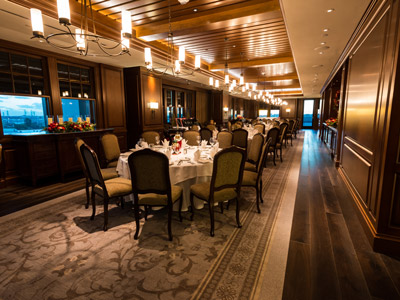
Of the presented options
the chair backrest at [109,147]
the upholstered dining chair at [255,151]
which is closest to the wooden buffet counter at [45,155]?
the chair backrest at [109,147]

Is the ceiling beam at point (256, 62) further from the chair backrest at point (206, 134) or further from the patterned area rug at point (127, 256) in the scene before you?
the patterned area rug at point (127, 256)

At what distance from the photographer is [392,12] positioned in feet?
7.39

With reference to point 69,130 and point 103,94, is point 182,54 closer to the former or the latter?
point 69,130

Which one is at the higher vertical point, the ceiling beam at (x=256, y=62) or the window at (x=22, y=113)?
the ceiling beam at (x=256, y=62)

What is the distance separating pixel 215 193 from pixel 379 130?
1928 mm

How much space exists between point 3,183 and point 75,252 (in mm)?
3383

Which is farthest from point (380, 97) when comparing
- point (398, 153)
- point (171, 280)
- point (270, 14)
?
point (171, 280)

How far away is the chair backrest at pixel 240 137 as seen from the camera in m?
5.37

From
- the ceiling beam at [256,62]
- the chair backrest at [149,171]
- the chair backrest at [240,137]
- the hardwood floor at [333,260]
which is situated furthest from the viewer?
the ceiling beam at [256,62]

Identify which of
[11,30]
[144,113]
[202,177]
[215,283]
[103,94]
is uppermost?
[11,30]

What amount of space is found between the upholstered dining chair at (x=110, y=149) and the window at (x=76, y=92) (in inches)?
80.2

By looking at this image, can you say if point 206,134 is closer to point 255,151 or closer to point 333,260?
point 255,151

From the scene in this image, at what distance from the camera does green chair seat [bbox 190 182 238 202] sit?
266 centimetres

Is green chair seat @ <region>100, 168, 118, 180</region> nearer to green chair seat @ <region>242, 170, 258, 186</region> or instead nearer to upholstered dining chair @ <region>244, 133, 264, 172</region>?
green chair seat @ <region>242, 170, 258, 186</region>
